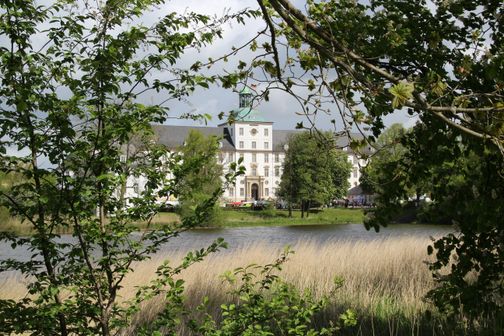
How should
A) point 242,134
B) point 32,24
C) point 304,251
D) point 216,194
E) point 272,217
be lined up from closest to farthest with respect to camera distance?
point 32,24 → point 216,194 → point 304,251 → point 272,217 → point 242,134

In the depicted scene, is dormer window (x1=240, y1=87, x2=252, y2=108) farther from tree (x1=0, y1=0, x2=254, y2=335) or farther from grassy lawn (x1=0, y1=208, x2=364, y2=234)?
grassy lawn (x1=0, y1=208, x2=364, y2=234)

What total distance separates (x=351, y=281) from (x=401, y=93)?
278 inches

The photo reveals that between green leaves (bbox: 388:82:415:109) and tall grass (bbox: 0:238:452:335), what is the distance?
3.38 m

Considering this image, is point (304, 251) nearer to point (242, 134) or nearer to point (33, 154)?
point (33, 154)

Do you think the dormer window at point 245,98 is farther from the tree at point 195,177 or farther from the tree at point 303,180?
the tree at point 303,180

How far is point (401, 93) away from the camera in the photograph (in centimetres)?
175

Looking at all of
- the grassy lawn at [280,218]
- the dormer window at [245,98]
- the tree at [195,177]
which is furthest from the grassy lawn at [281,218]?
the dormer window at [245,98]

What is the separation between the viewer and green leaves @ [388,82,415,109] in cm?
174

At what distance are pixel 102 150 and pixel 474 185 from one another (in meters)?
2.48

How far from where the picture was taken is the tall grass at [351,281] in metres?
6.07

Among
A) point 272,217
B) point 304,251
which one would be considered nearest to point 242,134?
point 272,217

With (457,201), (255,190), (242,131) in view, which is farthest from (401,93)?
(242,131)

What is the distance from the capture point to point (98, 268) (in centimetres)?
326

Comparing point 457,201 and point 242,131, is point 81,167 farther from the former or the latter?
point 242,131
